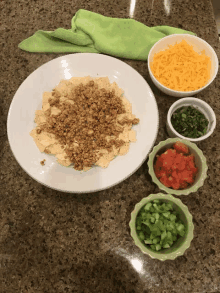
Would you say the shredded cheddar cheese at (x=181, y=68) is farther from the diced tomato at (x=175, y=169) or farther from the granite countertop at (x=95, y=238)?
the diced tomato at (x=175, y=169)

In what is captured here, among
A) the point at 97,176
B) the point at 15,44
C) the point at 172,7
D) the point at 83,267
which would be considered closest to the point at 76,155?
the point at 97,176

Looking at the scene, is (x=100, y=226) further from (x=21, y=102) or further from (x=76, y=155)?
(x=21, y=102)

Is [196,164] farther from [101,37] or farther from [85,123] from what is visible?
[101,37]

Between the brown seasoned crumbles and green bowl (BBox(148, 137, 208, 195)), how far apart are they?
0.41 ft

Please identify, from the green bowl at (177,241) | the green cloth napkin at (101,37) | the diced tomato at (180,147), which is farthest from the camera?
the green cloth napkin at (101,37)

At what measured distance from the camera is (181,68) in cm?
103

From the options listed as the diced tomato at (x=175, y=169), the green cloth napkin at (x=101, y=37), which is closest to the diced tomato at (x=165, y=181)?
the diced tomato at (x=175, y=169)

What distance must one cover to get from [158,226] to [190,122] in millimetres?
445

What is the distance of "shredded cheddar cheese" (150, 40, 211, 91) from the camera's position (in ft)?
3.32

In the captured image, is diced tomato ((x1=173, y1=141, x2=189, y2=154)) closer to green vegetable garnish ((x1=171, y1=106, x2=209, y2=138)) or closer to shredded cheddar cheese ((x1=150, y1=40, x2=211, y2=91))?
green vegetable garnish ((x1=171, y1=106, x2=209, y2=138))

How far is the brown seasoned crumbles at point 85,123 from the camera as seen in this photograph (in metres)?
0.96

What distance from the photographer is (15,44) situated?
1.25 m

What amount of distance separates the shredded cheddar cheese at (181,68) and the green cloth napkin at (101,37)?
0.14 m

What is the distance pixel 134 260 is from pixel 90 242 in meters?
0.19
